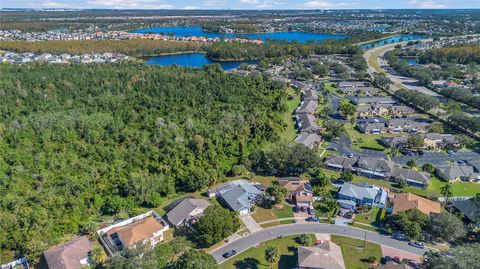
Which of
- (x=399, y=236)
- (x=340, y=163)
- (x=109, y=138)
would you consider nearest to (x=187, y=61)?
(x=109, y=138)

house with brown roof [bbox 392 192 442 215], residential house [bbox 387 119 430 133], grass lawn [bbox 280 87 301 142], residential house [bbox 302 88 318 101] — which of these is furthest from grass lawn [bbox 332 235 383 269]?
residential house [bbox 302 88 318 101]

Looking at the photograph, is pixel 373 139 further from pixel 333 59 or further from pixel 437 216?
pixel 333 59

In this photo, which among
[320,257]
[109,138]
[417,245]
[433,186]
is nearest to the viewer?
[320,257]

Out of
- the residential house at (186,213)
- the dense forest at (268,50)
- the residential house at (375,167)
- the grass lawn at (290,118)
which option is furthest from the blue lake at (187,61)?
the residential house at (186,213)

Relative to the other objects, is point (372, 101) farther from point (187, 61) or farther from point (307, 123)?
point (187, 61)

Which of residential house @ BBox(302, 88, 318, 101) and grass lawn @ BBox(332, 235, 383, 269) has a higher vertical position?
residential house @ BBox(302, 88, 318, 101)

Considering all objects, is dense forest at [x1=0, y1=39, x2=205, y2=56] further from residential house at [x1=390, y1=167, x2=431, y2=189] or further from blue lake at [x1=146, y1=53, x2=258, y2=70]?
residential house at [x1=390, y1=167, x2=431, y2=189]
